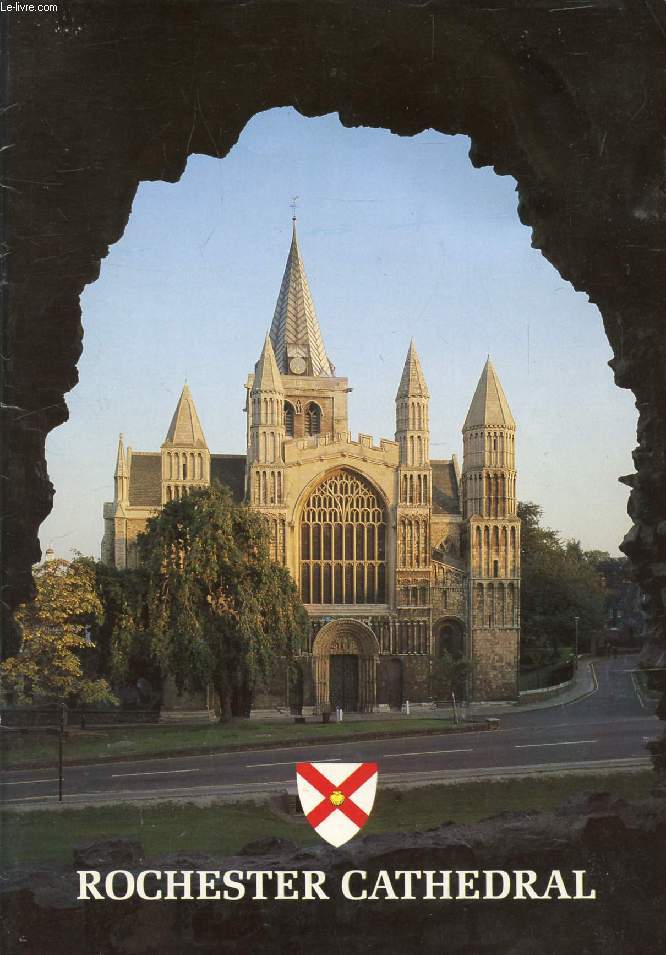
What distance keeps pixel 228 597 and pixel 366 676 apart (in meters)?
8.34

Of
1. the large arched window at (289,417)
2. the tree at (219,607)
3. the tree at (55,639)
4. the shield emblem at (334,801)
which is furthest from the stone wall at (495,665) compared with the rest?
the large arched window at (289,417)

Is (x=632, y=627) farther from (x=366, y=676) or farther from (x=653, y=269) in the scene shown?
(x=366, y=676)

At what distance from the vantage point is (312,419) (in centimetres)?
4331

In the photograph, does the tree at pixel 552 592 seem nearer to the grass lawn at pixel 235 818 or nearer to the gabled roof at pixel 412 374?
the gabled roof at pixel 412 374

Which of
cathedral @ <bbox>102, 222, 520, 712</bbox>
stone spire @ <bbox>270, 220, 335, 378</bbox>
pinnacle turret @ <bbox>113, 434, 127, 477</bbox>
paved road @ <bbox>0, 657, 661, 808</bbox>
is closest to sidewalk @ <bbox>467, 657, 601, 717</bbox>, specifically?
paved road @ <bbox>0, 657, 661, 808</bbox>

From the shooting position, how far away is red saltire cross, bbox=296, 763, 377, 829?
8.42 meters

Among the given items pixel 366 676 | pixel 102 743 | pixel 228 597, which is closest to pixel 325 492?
pixel 366 676

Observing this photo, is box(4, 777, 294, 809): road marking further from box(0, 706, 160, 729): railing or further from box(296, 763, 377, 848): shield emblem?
box(296, 763, 377, 848): shield emblem

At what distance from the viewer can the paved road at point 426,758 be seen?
43.5ft

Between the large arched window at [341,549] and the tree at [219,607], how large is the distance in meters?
6.44

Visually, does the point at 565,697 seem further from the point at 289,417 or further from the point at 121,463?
the point at 289,417

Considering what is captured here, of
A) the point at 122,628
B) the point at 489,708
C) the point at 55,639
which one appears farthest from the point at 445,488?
the point at 55,639

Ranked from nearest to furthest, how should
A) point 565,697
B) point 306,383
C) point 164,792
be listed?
point 164,792 < point 565,697 < point 306,383

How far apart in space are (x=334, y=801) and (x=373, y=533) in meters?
21.4
